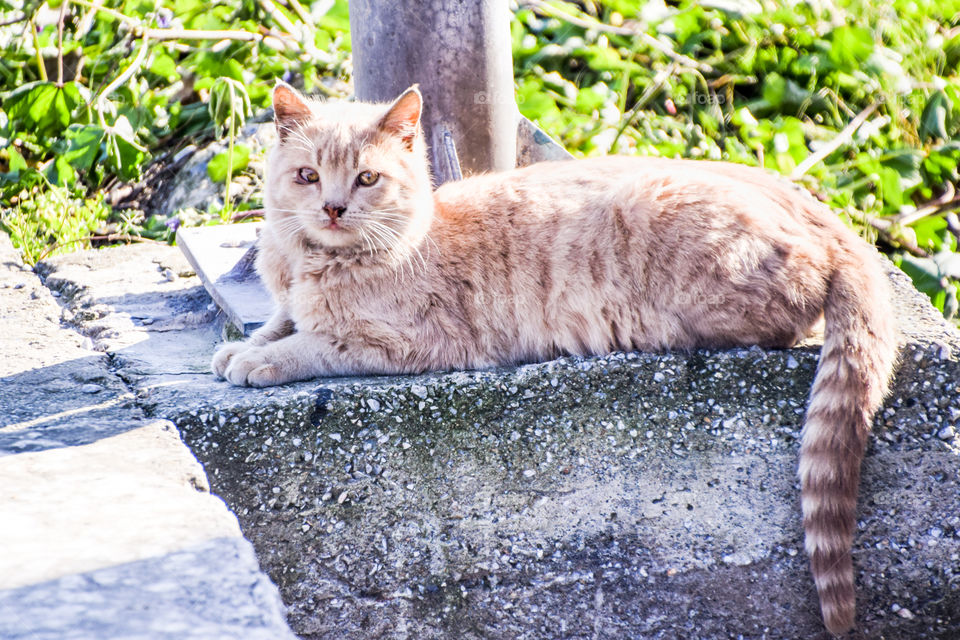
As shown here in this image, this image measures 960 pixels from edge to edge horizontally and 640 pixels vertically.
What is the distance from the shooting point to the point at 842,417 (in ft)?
A: 7.11

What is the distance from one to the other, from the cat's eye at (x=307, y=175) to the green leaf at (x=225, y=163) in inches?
72.9

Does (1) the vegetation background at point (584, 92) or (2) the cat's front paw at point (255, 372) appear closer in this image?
(2) the cat's front paw at point (255, 372)

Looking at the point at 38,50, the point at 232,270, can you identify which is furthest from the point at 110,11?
the point at 232,270

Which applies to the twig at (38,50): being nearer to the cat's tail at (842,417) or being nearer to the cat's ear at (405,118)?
the cat's ear at (405,118)

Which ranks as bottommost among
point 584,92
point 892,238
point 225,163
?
point 892,238

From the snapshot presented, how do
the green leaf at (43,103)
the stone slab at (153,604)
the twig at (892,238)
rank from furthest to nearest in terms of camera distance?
Result: the green leaf at (43,103) < the twig at (892,238) < the stone slab at (153,604)

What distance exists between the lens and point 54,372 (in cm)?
247

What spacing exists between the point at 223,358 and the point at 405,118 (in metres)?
0.84

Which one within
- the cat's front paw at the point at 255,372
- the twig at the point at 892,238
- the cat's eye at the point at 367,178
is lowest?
the twig at the point at 892,238

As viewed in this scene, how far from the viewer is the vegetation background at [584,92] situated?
14.1ft

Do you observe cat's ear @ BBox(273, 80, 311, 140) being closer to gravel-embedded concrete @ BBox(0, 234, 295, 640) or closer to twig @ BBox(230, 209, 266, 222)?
gravel-embedded concrete @ BBox(0, 234, 295, 640)

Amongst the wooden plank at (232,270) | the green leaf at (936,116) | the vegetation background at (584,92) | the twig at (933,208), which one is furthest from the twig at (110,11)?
the green leaf at (936,116)

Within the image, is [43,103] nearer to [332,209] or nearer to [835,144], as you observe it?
[332,209]

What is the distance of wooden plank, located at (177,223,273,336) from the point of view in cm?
288
